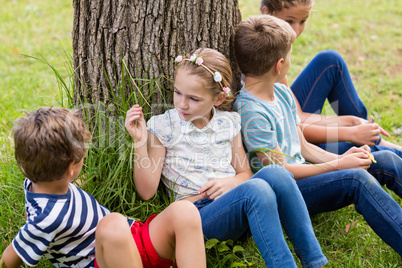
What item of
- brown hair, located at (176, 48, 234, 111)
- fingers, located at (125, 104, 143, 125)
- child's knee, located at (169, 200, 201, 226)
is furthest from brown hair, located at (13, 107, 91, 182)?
brown hair, located at (176, 48, 234, 111)

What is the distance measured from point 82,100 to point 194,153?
2.43 ft

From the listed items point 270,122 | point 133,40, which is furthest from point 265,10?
point 133,40

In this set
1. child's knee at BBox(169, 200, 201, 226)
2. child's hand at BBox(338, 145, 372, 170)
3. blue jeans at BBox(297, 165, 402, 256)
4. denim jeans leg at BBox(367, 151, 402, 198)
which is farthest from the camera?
denim jeans leg at BBox(367, 151, 402, 198)

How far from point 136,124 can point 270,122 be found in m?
0.76

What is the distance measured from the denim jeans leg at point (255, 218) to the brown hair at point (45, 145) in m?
0.74

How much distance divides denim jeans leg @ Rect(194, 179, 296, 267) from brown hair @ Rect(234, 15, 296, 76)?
0.77 metres

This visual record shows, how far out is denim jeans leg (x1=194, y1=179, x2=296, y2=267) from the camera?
2141 millimetres

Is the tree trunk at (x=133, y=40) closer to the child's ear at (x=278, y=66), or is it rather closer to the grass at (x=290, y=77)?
the grass at (x=290, y=77)

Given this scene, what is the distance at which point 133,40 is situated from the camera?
101 inches

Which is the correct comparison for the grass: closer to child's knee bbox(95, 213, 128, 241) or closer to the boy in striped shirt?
the boy in striped shirt

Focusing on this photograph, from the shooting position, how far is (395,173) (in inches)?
110

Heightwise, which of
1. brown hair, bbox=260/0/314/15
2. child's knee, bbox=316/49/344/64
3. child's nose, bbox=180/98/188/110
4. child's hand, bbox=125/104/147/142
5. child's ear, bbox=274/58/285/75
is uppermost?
brown hair, bbox=260/0/314/15

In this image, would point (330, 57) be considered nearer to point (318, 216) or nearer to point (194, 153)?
point (318, 216)

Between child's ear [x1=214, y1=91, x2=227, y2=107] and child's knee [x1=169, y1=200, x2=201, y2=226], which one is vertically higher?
child's ear [x1=214, y1=91, x2=227, y2=107]
